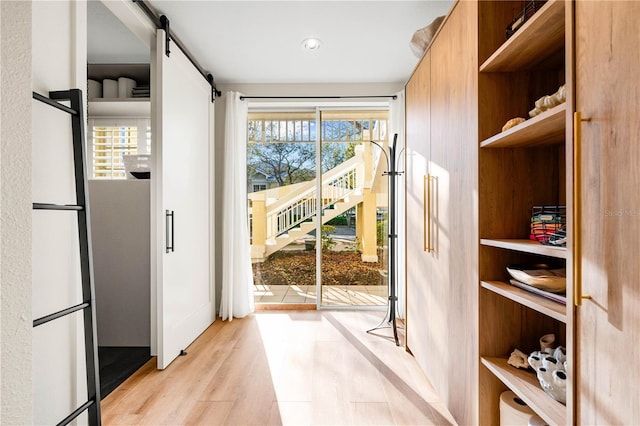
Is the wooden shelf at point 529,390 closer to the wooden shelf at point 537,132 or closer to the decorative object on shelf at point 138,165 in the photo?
the wooden shelf at point 537,132

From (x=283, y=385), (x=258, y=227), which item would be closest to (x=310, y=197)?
(x=258, y=227)

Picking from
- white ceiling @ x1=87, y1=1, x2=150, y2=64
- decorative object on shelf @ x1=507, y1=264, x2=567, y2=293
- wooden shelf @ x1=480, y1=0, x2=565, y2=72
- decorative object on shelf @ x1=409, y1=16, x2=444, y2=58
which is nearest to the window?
white ceiling @ x1=87, y1=1, x2=150, y2=64

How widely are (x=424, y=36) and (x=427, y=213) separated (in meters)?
1.20

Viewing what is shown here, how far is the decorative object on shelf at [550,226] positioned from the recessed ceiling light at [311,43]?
2289mm

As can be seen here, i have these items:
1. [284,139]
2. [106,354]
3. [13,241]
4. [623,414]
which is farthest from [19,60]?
[284,139]

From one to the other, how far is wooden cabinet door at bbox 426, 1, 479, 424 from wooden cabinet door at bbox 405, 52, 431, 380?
134 mm

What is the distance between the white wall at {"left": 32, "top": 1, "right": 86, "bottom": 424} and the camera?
1535mm

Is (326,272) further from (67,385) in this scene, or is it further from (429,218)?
(67,385)

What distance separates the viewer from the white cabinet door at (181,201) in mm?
2705

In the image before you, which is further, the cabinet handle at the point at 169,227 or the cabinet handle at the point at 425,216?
the cabinet handle at the point at 169,227

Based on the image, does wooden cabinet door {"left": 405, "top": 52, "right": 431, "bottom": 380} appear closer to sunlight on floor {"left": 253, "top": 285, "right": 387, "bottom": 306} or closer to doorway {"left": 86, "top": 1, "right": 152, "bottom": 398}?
sunlight on floor {"left": 253, "top": 285, "right": 387, "bottom": 306}

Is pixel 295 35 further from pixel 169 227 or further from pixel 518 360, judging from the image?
pixel 518 360

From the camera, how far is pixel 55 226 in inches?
64.7

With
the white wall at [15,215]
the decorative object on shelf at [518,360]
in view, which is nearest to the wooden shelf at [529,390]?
the decorative object on shelf at [518,360]
